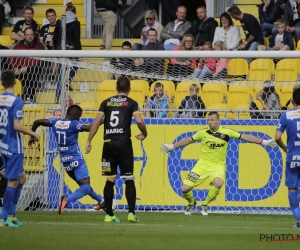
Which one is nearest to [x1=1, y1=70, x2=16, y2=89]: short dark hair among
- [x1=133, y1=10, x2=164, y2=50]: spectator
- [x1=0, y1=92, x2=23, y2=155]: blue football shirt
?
[x1=0, y1=92, x2=23, y2=155]: blue football shirt

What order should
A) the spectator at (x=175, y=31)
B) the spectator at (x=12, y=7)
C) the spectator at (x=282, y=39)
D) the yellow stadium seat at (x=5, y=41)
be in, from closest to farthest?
the spectator at (x=282, y=39) → the spectator at (x=175, y=31) → the yellow stadium seat at (x=5, y=41) → the spectator at (x=12, y=7)

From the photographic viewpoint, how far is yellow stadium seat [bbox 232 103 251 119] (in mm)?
16516

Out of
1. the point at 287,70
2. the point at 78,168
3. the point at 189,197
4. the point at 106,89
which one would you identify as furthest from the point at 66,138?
the point at 287,70

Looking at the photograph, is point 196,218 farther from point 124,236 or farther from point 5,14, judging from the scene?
point 5,14

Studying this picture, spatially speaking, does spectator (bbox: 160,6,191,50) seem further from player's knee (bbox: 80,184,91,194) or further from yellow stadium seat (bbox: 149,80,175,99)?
player's knee (bbox: 80,184,91,194)

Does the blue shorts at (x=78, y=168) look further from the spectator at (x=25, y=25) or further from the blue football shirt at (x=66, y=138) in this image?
the spectator at (x=25, y=25)

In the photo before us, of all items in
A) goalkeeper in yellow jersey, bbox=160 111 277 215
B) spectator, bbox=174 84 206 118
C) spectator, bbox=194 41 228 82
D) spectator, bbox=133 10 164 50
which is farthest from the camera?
spectator, bbox=133 10 164 50

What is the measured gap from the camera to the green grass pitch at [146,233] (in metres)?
9.73

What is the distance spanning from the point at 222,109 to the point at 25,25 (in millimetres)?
6169

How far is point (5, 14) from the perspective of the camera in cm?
2211

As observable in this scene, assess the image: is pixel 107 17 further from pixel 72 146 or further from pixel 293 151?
pixel 293 151

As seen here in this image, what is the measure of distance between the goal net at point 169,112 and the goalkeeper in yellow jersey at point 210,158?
1.04 metres

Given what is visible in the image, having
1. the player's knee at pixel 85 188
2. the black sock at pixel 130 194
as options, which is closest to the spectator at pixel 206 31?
the player's knee at pixel 85 188

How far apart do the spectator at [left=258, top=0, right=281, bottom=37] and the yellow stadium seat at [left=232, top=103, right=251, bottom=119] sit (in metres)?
3.48
